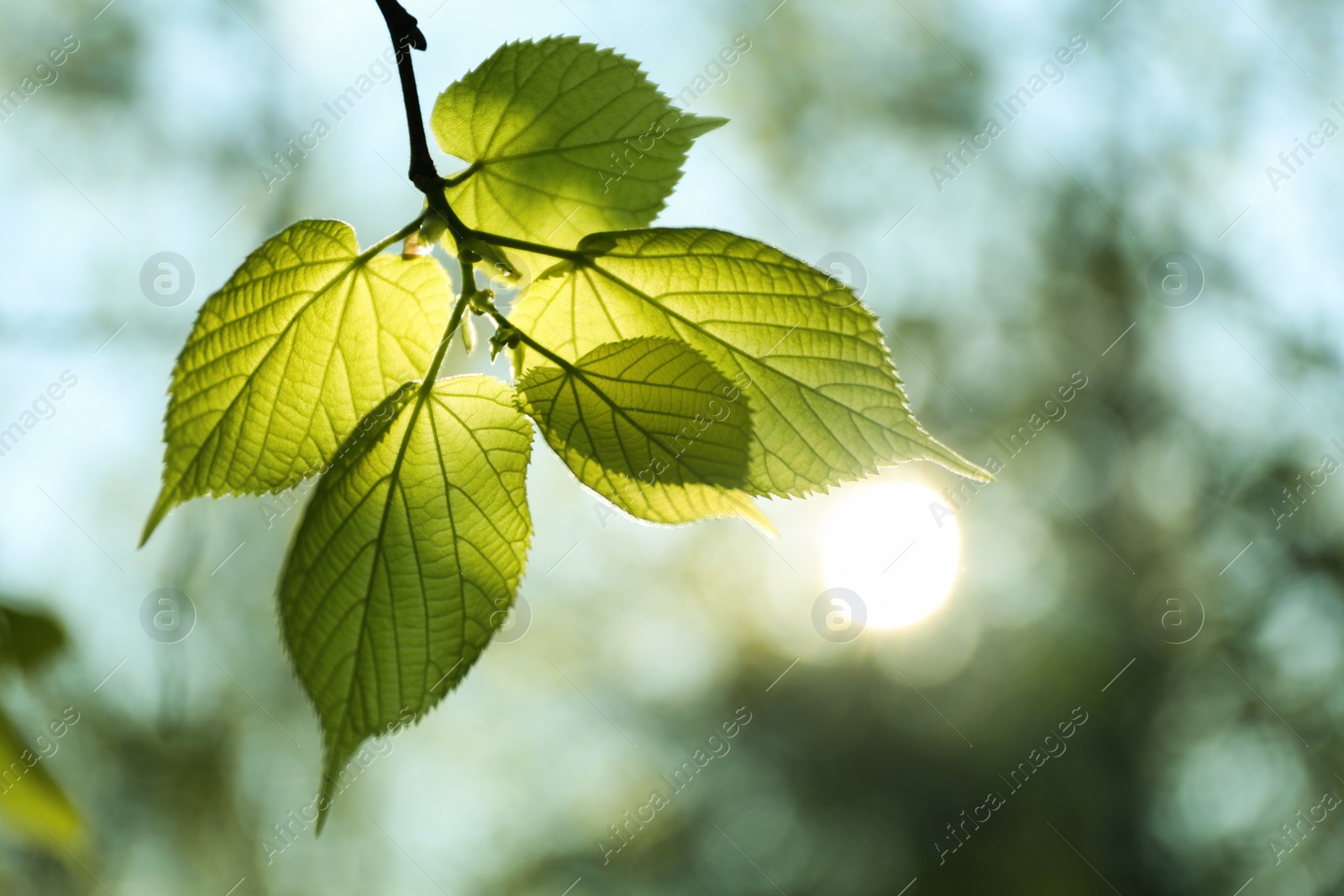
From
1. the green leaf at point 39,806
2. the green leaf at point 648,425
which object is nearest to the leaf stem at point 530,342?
the green leaf at point 648,425

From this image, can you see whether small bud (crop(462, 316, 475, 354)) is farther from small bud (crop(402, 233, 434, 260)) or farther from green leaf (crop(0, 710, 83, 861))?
green leaf (crop(0, 710, 83, 861))

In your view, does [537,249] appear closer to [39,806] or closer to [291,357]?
[291,357]

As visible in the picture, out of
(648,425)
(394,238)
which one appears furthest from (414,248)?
(648,425)

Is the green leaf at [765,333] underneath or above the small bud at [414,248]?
underneath

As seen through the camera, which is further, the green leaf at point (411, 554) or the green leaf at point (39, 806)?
the green leaf at point (39, 806)

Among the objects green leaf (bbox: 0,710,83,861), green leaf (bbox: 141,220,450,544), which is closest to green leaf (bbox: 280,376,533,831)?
green leaf (bbox: 141,220,450,544)

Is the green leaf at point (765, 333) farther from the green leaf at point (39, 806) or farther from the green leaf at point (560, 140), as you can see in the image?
the green leaf at point (39, 806)

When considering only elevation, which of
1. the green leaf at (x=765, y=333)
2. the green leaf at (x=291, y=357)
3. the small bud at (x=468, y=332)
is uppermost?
the green leaf at (x=291, y=357)
